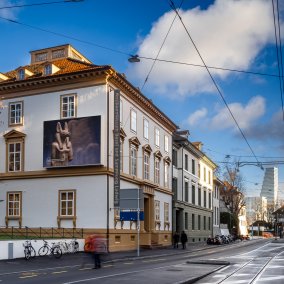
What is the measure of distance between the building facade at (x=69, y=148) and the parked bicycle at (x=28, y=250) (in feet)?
25.2

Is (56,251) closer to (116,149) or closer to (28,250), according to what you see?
(28,250)

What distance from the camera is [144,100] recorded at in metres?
42.6

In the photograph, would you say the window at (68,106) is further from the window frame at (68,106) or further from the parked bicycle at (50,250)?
the parked bicycle at (50,250)

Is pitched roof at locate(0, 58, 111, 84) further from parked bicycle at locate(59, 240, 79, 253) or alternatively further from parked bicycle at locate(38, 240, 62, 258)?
parked bicycle at locate(38, 240, 62, 258)

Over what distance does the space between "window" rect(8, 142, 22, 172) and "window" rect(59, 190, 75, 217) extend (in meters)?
4.49

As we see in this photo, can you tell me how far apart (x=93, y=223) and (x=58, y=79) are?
10675 mm

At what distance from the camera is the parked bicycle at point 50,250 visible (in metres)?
28.4

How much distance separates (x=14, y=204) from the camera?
38156mm

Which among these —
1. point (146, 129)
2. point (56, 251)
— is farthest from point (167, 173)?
point (56, 251)

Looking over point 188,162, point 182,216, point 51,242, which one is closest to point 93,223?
point 51,242

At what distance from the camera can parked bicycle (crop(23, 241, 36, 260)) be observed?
26.7m

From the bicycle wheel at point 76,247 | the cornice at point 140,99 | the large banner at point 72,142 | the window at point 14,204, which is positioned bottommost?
the bicycle wheel at point 76,247

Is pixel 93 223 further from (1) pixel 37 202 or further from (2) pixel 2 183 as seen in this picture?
(2) pixel 2 183

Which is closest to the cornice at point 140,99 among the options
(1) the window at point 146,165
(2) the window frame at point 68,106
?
(2) the window frame at point 68,106
